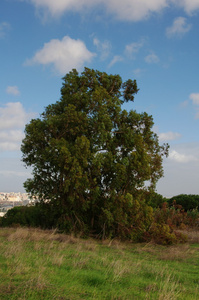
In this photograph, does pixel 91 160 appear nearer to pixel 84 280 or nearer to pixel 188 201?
pixel 84 280

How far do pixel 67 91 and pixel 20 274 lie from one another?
13.4 metres

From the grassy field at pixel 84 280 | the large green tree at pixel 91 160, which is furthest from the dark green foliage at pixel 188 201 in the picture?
the grassy field at pixel 84 280

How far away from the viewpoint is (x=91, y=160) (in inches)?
639

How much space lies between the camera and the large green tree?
15852 millimetres

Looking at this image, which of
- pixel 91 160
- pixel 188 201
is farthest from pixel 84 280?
pixel 188 201

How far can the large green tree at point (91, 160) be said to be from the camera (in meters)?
15.9

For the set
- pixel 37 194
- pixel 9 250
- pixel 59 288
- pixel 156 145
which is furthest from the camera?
pixel 156 145

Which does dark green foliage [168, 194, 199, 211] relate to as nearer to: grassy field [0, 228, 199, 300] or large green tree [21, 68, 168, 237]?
large green tree [21, 68, 168, 237]

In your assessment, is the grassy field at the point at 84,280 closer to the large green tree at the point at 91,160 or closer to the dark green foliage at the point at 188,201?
the large green tree at the point at 91,160

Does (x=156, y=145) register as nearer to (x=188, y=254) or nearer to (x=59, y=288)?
(x=188, y=254)

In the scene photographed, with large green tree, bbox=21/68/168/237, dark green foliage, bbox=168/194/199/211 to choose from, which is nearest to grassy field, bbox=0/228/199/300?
large green tree, bbox=21/68/168/237

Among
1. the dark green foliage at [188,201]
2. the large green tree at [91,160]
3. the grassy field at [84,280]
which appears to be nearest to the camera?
the grassy field at [84,280]

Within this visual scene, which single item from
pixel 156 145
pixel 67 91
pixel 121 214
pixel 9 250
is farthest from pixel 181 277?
pixel 67 91

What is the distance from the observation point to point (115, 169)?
644 inches
